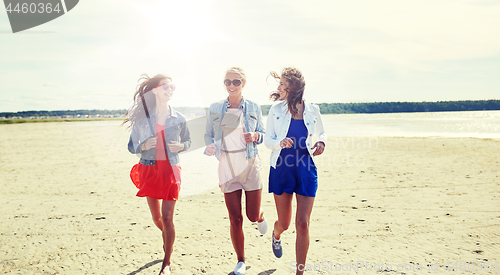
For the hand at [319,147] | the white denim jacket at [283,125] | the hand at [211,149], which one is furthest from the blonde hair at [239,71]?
the hand at [319,147]

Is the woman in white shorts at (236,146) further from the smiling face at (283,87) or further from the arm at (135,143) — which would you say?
the arm at (135,143)

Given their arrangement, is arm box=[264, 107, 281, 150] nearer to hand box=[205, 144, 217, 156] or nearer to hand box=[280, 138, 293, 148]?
hand box=[280, 138, 293, 148]

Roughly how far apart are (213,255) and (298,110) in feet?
8.16

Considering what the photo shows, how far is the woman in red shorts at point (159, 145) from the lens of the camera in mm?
4199

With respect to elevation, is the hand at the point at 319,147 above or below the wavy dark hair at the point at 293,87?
below

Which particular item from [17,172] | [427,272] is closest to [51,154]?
[17,172]

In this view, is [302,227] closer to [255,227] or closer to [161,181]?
[161,181]

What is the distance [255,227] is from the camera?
6273mm

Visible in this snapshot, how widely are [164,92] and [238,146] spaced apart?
44.3 inches

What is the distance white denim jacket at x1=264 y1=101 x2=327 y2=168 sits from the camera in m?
4.04

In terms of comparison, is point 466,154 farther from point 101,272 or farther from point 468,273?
point 101,272

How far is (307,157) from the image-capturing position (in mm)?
4008

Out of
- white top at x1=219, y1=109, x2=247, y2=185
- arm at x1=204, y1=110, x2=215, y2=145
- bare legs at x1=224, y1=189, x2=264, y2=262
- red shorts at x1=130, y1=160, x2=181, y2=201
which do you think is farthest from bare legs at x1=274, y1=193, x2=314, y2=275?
red shorts at x1=130, y1=160, x2=181, y2=201

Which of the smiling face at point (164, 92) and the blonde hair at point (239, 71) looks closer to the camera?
the blonde hair at point (239, 71)
